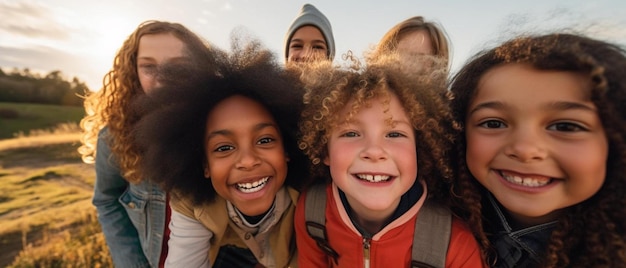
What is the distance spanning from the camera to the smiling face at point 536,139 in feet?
3.92

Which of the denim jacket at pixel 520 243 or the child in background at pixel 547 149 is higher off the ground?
the child in background at pixel 547 149

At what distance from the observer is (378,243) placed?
1.54 meters

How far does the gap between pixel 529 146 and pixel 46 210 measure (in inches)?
300

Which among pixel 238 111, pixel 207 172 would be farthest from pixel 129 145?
pixel 238 111

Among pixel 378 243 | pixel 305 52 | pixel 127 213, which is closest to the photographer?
pixel 378 243

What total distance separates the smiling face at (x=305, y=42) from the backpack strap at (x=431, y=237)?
2.19 metres

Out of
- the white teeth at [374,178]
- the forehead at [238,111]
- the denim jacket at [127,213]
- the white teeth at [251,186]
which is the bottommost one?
the denim jacket at [127,213]

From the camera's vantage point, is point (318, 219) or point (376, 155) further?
point (318, 219)

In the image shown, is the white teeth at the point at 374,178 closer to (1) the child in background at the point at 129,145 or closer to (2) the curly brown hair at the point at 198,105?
(2) the curly brown hair at the point at 198,105

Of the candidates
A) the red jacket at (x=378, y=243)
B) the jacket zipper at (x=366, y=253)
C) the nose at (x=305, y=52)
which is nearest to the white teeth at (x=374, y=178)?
the red jacket at (x=378, y=243)

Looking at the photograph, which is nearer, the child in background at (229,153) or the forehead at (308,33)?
the child in background at (229,153)

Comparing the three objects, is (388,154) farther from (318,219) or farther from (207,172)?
(207,172)

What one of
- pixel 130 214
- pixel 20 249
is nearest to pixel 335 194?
pixel 130 214

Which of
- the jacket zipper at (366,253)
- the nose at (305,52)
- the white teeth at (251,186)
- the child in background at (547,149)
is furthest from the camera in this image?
the nose at (305,52)
